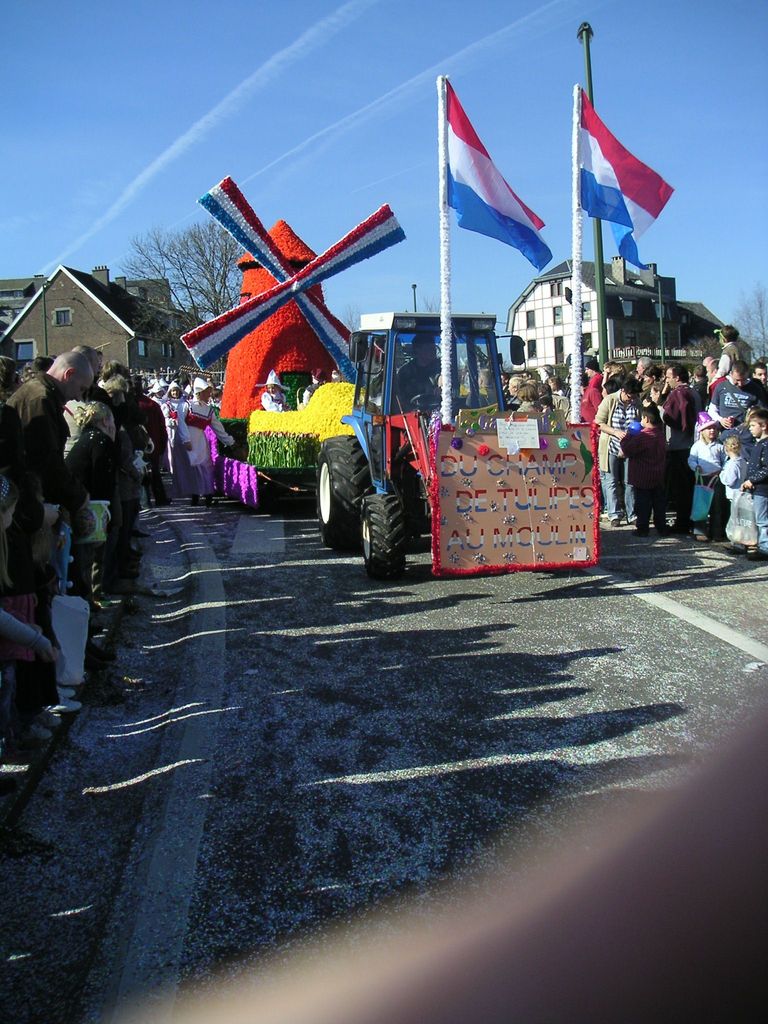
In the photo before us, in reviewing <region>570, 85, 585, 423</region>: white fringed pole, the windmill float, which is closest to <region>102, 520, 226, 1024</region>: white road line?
<region>570, 85, 585, 423</region>: white fringed pole

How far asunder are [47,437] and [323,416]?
680 centimetres

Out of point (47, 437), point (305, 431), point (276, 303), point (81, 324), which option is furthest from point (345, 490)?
point (81, 324)

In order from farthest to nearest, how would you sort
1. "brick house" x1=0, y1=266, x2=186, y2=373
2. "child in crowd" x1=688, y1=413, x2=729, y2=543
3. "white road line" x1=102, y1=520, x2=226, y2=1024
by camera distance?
"brick house" x1=0, y1=266, x2=186, y2=373 < "child in crowd" x1=688, y1=413, x2=729, y2=543 < "white road line" x1=102, y1=520, x2=226, y2=1024

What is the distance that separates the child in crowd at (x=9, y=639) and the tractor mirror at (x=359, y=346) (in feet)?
17.4

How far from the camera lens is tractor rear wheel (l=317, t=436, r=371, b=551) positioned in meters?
8.78

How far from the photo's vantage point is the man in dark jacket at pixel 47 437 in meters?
4.85

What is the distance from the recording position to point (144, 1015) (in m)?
2.36

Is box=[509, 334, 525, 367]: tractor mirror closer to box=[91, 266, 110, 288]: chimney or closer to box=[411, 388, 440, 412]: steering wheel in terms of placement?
box=[411, 388, 440, 412]: steering wheel

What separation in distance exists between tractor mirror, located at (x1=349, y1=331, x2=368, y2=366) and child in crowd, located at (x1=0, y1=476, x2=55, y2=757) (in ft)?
17.4

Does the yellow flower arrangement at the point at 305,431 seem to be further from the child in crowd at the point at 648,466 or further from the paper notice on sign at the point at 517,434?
the paper notice on sign at the point at 517,434

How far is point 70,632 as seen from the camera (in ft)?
14.7

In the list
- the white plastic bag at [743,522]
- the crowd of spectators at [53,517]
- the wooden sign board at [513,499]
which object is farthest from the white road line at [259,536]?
the white plastic bag at [743,522]

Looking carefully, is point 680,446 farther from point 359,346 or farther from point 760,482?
point 359,346

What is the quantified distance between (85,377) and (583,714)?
3454 millimetres
